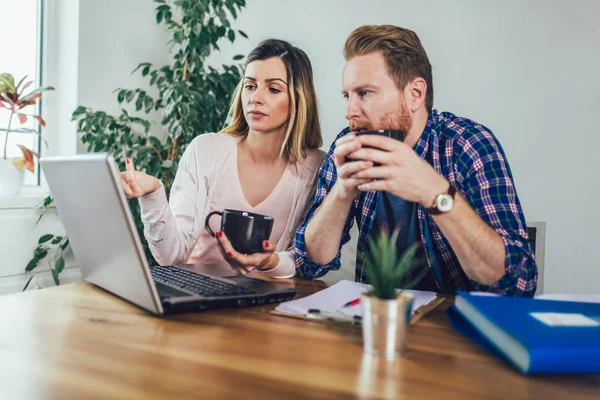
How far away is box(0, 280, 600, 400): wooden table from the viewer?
1.80ft

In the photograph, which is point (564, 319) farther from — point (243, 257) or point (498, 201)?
point (243, 257)

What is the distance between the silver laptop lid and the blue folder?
0.48 metres

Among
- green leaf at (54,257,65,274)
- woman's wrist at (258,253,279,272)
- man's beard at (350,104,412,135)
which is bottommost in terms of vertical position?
green leaf at (54,257,65,274)

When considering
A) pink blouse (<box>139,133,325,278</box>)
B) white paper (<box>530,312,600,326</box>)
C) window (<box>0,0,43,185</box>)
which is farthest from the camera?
window (<box>0,0,43,185</box>)

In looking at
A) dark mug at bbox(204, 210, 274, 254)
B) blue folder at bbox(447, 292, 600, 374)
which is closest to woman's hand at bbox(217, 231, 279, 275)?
dark mug at bbox(204, 210, 274, 254)

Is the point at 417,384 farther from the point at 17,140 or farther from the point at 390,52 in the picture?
the point at 17,140

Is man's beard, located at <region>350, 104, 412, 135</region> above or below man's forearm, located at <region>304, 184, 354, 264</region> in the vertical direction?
above

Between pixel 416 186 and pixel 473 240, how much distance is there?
0.16m

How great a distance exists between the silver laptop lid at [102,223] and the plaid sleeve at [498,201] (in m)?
0.69

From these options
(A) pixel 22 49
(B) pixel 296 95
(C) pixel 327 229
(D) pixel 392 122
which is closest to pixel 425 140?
(D) pixel 392 122

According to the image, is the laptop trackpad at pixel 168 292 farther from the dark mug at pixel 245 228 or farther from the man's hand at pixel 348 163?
the man's hand at pixel 348 163

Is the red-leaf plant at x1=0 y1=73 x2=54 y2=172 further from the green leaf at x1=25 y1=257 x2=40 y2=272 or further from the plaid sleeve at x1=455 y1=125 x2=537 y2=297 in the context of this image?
the plaid sleeve at x1=455 y1=125 x2=537 y2=297

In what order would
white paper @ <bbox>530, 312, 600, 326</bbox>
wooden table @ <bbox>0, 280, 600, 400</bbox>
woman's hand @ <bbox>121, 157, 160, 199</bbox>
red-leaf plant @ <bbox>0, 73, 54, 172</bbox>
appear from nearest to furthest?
wooden table @ <bbox>0, 280, 600, 400</bbox> < white paper @ <bbox>530, 312, 600, 326</bbox> < woman's hand @ <bbox>121, 157, 160, 199</bbox> < red-leaf plant @ <bbox>0, 73, 54, 172</bbox>

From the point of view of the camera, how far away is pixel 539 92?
2133 mm
